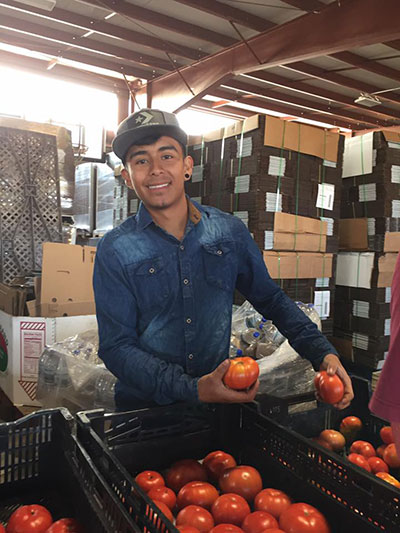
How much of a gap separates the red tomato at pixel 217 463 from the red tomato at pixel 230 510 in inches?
6.3

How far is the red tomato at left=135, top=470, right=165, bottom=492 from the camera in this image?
141cm

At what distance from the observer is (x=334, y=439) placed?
5.97 feet

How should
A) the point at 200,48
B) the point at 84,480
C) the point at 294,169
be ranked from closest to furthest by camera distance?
1. the point at 84,480
2. the point at 294,169
3. the point at 200,48

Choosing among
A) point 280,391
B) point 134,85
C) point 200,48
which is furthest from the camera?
point 134,85

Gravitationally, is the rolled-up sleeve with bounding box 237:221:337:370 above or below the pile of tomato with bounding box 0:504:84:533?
above

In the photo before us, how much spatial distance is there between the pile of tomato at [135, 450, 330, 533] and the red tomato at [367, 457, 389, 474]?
419 mm

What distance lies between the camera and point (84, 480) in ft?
4.11

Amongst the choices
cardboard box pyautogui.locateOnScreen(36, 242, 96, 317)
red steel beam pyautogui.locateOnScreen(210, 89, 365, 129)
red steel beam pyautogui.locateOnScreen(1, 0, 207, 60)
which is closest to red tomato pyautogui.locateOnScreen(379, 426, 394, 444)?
cardboard box pyautogui.locateOnScreen(36, 242, 96, 317)

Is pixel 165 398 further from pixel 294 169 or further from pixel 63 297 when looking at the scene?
pixel 294 169

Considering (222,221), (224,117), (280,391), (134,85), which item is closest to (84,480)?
(222,221)

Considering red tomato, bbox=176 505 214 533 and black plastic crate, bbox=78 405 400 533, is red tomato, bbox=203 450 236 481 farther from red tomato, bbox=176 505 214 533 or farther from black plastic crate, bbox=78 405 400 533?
red tomato, bbox=176 505 214 533

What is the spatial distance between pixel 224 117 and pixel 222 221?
8393 millimetres

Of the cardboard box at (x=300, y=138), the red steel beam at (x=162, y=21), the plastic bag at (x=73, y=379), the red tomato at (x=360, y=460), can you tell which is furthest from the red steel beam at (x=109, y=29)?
the red tomato at (x=360, y=460)

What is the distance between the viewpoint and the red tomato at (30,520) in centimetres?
124
